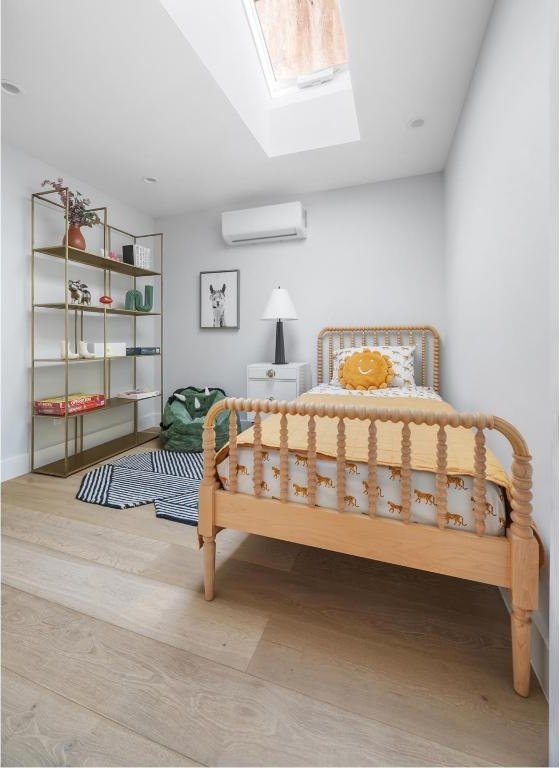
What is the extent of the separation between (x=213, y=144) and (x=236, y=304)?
1.44 m

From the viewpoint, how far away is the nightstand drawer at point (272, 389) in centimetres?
306

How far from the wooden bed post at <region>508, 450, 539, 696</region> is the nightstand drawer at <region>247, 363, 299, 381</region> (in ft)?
7.22

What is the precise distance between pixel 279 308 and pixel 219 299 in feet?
3.05

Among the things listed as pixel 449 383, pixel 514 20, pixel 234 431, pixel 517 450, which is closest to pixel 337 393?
pixel 449 383

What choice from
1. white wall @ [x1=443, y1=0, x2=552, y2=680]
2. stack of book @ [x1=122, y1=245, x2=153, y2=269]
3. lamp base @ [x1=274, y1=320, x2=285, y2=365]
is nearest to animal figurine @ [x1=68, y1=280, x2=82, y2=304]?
stack of book @ [x1=122, y1=245, x2=153, y2=269]

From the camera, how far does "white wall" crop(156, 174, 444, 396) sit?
10.0 feet

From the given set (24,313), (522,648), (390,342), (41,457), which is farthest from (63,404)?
(522,648)

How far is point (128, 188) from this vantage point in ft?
10.5

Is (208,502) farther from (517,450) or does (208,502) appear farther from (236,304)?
(236,304)

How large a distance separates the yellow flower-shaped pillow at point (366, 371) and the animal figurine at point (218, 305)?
1.55 m

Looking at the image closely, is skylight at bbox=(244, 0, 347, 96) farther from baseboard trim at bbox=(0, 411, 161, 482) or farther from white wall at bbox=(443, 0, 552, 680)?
baseboard trim at bbox=(0, 411, 161, 482)

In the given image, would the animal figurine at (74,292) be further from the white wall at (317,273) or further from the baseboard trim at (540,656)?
the baseboard trim at (540,656)

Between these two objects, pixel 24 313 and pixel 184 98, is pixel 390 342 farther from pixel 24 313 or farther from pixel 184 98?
pixel 24 313

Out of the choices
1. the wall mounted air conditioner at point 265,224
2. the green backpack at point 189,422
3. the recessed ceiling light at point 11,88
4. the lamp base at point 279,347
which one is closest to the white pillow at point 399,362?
the lamp base at point 279,347
